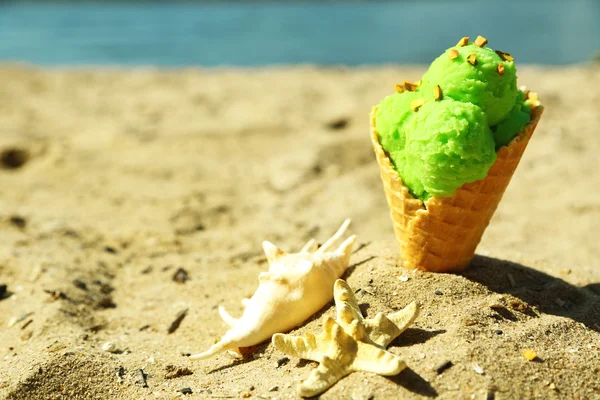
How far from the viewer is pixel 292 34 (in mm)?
17406

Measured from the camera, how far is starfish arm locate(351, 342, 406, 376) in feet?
7.14

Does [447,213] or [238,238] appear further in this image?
[238,238]

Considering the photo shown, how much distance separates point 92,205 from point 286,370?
352 centimetres

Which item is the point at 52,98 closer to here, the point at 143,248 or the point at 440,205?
the point at 143,248

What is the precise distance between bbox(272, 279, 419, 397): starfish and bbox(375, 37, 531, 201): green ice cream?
1.92 ft

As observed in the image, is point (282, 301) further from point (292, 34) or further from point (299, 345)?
point (292, 34)

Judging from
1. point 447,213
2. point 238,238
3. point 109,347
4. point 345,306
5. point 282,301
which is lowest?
point 238,238

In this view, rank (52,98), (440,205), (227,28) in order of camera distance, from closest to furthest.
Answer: (440,205)
(52,98)
(227,28)

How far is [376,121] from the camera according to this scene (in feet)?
9.30

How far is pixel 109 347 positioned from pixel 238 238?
1.74m

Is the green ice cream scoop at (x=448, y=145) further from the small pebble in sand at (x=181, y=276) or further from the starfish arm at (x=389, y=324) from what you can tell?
the small pebble in sand at (x=181, y=276)

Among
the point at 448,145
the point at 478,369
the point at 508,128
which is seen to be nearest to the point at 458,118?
the point at 448,145

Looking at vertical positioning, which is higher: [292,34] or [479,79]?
[479,79]

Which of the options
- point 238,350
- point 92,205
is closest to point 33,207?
point 92,205
